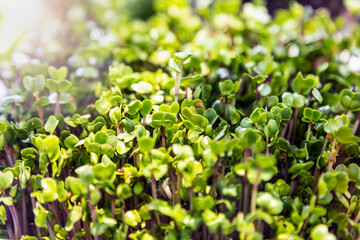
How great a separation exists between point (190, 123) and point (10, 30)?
1.44 metres

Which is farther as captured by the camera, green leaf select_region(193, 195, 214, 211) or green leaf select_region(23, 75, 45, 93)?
green leaf select_region(23, 75, 45, 93)

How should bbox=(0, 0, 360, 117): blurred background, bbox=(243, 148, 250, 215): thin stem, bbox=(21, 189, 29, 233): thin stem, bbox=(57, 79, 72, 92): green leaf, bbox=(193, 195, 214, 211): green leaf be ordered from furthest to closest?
bbox=(0, 0, 360, 117): blurred background, bbox=(57, 79, 72, 92): green leaf, bbox=(21, 189, 29, 233): thin stem, bbox=(243, 148, 250, 215): thin stem, bbox=(193, 195, 214, 211): green leaf

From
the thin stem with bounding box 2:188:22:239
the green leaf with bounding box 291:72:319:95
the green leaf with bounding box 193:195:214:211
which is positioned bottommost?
the thin stem with bounding box 2:188:22:239

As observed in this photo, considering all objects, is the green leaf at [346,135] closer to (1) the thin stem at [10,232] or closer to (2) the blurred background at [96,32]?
(2) the blurred background at [96,32]

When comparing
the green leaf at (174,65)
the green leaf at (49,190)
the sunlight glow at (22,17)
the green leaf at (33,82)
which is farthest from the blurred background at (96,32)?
the green leaf at (49,190)

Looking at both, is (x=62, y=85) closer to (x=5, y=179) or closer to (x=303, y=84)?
(x=5, y=179)

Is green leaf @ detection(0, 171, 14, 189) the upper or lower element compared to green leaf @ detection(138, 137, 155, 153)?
lower

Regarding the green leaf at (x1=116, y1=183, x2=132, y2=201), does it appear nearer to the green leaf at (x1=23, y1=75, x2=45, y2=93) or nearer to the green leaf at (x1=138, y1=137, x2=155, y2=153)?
the green leaf at (x1=138, y1=137, x2=155, y2=153)

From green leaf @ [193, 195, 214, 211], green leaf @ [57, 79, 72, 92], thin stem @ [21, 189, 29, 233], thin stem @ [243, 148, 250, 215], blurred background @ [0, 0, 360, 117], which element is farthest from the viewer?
blurred background @ [0, 0, 360, 117]

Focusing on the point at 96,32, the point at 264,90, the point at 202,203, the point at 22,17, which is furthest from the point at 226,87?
the point at 22,17

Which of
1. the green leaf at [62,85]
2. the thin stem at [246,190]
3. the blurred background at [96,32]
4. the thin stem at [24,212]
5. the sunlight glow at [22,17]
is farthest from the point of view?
the sunlight glow at [22,17]

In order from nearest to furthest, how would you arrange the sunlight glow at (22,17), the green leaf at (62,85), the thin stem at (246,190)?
the thin stem at (246,190) → the green leaf at (62,85) → the sunlight glow at (22,17)

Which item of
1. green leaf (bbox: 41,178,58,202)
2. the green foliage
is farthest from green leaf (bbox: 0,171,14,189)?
green leaf (bbox: 41,178,58,202)

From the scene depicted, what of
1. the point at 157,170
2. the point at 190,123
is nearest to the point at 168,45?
the point at 190,123
